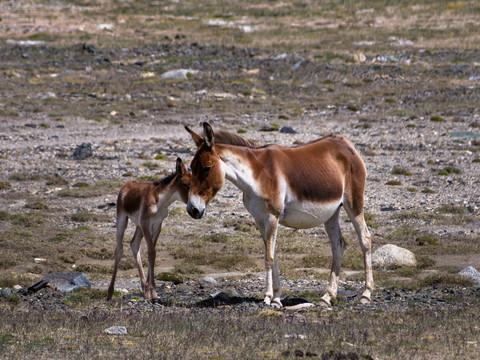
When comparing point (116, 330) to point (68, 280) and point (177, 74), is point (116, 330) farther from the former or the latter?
point (177, 74)

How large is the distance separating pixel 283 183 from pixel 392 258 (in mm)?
5930

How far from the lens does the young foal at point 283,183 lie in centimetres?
1122

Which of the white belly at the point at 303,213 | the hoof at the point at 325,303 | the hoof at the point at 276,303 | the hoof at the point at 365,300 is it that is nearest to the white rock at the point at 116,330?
the hoof at the point at 276,303

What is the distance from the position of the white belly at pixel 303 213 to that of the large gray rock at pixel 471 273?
4.15 metres

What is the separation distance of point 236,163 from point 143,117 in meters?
27.6

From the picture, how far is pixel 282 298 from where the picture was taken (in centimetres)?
1269

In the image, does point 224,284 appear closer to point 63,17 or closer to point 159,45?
point 159,45

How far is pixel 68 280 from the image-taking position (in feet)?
47.5

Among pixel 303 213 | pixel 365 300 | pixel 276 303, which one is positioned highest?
pixel 303 213

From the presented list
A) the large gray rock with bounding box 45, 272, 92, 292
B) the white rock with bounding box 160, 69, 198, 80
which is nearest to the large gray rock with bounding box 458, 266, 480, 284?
the large gray rock with bounding box 45, 272, 92, 292

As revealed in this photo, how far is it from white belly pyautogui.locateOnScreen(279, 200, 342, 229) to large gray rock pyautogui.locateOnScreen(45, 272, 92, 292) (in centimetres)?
470

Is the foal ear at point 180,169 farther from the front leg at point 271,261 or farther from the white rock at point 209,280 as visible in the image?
the white rock at point 209,280

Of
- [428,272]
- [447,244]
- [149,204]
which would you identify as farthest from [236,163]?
[447,244]

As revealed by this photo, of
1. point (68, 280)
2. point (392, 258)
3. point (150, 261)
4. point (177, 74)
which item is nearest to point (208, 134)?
point (150, 261)
